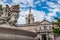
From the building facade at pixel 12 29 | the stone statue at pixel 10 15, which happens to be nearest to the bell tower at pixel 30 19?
the building facade at pixel 12 29

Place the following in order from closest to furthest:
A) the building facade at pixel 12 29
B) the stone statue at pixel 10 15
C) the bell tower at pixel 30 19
Result: the building facade at pixel 12 29, the stone statue at pixel 10 15, the bell tower at pixel 30 19

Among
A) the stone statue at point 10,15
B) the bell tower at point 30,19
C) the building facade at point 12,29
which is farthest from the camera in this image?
the bell tower at point 30,19

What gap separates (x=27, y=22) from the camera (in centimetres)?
5462

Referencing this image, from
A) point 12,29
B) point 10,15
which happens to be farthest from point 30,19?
point 12,29

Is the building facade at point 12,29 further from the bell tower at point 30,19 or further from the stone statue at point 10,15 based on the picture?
the bell tower at point 30,19

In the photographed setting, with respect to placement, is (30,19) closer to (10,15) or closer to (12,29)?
(10,15)

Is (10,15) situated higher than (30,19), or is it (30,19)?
(10,15)

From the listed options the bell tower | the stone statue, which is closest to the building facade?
the stone statue

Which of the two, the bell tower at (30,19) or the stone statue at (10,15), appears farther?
the bell tower at (30,19)

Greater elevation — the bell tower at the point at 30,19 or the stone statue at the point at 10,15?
the stone statue at the point at 10,15

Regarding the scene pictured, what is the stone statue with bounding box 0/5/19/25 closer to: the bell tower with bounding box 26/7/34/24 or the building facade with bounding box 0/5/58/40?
the building facade with bounding box 0/5/58/40

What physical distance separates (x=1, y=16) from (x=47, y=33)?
3713 centimetres

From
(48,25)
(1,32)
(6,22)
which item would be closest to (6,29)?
(1,32)

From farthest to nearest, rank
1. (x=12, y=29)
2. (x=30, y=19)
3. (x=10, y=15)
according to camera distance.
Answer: (x=30, y=19) → (x=10, y=15) → (x=12, y=29)
